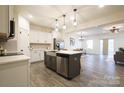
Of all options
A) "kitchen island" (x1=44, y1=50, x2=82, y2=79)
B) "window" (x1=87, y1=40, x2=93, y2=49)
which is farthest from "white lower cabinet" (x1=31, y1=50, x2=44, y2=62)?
"window" (x1=87, y1=40, x2=93, y2=49)

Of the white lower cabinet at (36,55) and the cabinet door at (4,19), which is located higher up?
the cabinet door at (4,19)

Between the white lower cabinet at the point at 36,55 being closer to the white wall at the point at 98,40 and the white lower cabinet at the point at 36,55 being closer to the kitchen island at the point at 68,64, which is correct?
the white wall at the point at 98,40

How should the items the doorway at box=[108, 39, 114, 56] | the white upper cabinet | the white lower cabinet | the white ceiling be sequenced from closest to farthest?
the white ceiling → the white lower cabinet → the white upper cabinet → the doorway at box=[108, 39, 114, 56]

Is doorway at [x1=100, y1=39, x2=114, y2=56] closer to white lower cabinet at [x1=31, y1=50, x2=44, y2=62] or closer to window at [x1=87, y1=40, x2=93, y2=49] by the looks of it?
window at [x1=87, y1=40, x2=93, y2=49]

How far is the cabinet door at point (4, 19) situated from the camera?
2.08 meters

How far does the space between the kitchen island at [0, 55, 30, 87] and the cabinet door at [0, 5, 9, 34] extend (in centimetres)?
77

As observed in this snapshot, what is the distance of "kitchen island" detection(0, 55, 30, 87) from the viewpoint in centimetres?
153

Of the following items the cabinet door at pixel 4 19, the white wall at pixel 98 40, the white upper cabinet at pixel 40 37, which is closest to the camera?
the cabinet door at pixel 4 19

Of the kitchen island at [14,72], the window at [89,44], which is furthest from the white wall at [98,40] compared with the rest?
the kitchen island at [14,72]

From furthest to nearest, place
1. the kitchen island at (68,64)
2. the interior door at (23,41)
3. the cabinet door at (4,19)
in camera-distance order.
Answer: the interior door at (23,41)
the kitchen island at (68,64)
the cabinet door at (4,19)

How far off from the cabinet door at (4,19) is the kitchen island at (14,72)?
0.77 m

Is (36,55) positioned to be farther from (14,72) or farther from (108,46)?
(108,46)

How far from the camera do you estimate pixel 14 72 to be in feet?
5.49
